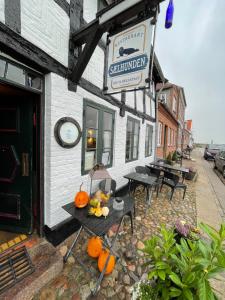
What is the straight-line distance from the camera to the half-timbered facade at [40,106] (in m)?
1.79

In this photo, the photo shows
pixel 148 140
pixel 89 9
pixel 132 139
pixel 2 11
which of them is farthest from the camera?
pixel 148 140

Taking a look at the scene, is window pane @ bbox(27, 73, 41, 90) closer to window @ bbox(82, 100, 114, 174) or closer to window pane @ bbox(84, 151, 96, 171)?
window @ bbox(82, 100, 114, 174)

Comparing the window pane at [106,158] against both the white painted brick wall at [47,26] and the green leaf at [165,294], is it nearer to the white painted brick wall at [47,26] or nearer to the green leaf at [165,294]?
the white painted brick wall at [47,26]

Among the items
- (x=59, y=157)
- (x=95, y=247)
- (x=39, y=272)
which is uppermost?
(x=59, y=157)

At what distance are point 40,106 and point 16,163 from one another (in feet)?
3.15

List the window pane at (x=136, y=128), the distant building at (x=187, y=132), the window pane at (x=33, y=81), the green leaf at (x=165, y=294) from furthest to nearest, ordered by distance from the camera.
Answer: the distant building at (x=187, y=132) < the window pane at (x=136, y=128) < the window pane at (x=33, y=81) < the green leaf at (x=165, y=294)

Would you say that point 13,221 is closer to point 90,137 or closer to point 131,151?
point 90,137

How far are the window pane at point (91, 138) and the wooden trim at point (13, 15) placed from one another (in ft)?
5.82

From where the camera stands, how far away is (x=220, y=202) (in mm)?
5160

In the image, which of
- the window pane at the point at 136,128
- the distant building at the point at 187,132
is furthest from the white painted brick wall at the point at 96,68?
the distant building at the point at 187,132

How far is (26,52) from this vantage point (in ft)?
5.89

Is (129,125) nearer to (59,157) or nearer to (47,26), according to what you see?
(59,157)

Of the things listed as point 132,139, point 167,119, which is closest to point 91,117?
point 132,139

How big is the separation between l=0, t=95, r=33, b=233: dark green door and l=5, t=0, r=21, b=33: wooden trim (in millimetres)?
840
